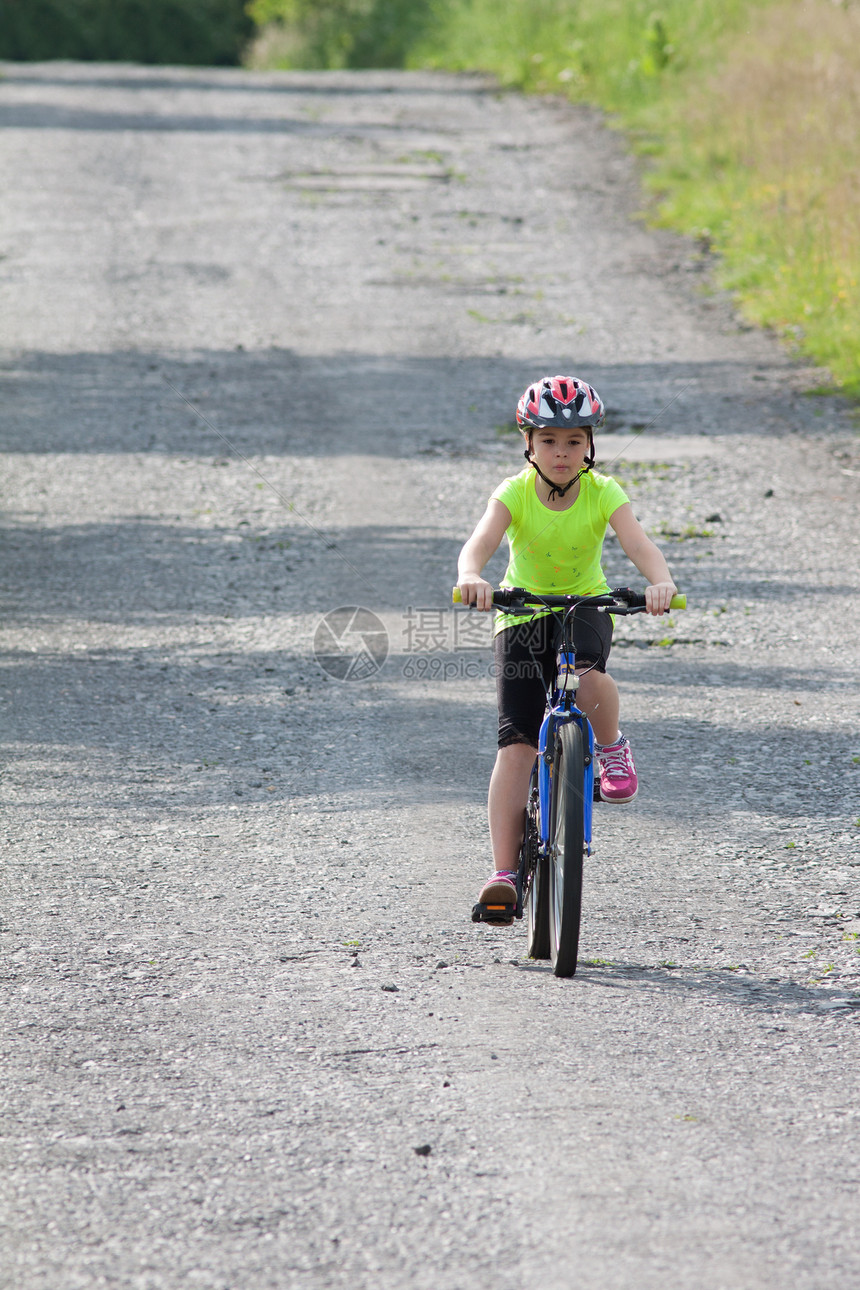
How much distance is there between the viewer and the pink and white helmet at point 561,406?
4758mm

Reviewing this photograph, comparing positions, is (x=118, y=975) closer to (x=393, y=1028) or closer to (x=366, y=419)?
(x=393, y=1028)

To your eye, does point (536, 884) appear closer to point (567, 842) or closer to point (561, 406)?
point (567, 842)

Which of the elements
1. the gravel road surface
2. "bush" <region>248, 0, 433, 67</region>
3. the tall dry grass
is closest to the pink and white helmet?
the gravel road surface

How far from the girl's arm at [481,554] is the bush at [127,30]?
4264cm

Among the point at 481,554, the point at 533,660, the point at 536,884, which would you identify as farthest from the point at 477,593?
the point at 536,884

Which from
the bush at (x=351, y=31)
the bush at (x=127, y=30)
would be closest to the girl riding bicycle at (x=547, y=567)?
the bush at (x=351, y=31)

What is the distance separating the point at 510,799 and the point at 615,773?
15.1 inches

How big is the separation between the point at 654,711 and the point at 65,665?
316 centimetres

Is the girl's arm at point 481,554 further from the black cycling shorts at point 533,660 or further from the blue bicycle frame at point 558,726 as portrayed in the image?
the blue bicycle frame at point 558,726

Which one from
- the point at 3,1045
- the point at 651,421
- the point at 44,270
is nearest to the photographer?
the point at 3,1045

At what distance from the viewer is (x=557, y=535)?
491cm

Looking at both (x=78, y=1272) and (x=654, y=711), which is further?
(x=654, y=711)

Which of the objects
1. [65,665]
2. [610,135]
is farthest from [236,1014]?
[610,135]

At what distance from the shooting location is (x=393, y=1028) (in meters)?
4.42
